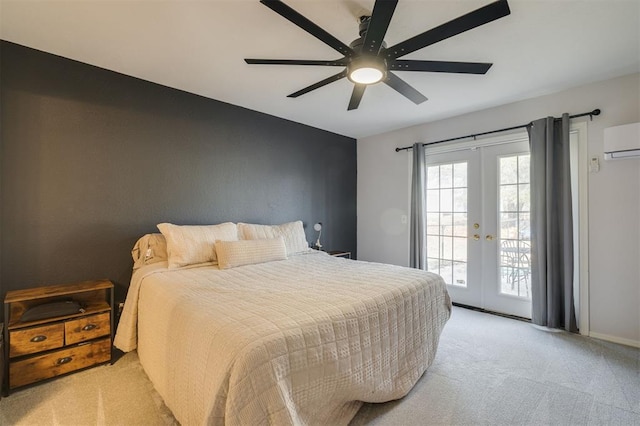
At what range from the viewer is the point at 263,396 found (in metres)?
1.17

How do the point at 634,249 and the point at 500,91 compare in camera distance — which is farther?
the point at 500,91

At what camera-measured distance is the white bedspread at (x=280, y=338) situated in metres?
1.19

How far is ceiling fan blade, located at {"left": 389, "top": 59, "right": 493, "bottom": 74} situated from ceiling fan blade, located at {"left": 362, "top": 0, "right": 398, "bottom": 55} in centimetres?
25

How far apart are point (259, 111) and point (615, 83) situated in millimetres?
3669

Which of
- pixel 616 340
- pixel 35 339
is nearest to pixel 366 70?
pixel 35 339

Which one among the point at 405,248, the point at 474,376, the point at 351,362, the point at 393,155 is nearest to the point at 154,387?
the point at 351,362

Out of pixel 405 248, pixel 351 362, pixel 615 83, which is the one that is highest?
pixel 615 83

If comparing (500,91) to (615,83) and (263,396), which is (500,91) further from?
(263,396)

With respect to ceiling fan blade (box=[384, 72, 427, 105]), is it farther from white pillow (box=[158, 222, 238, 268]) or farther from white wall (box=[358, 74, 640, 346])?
white pillow (box=[158, 222, 238, 268])

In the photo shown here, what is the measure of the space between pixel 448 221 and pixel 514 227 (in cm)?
76

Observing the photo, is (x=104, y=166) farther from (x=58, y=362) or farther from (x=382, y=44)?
(x=382, y=44)

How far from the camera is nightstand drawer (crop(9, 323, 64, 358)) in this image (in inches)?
74.5

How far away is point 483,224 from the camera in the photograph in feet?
11.7

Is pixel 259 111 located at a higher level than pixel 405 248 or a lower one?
higher
